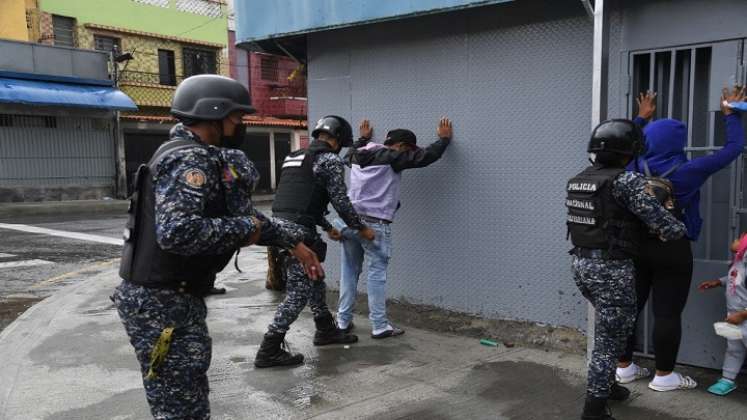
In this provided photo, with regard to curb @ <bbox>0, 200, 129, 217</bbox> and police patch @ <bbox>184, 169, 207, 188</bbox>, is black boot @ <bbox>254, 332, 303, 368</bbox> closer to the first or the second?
police patch @ <bbox>184, 169, 207, 188</bbox>

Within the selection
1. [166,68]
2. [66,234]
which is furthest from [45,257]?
[166,68]

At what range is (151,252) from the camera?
8.00ft

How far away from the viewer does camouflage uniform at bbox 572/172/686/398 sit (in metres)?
3.13

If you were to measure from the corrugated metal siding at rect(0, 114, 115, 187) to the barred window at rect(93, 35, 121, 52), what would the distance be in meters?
2.77

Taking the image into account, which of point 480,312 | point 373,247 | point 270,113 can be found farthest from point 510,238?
point 270,113

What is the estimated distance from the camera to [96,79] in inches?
795

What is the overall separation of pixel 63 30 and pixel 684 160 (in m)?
21.7

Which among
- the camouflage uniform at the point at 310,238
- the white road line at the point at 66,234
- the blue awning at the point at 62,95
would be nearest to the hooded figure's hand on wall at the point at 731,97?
the camouflage uniform at the point at 310,238

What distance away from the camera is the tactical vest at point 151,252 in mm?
2434

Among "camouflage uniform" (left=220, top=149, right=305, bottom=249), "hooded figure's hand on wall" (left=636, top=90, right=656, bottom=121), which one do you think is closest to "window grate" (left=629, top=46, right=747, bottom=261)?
"hooded figure's hand on wall" (left=636, top=90, right=656, bottom=121)

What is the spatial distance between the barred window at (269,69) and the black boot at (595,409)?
2500 cm

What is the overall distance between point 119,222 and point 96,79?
7.34 metres

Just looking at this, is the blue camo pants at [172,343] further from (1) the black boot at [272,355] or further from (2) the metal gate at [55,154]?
(2) the metal gate at [55,154]

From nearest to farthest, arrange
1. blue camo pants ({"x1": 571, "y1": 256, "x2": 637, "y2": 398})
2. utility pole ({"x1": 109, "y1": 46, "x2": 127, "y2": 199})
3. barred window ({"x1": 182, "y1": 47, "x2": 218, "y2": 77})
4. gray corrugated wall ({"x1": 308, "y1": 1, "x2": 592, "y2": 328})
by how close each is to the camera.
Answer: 1. blue camo pants ({"x1": 571, "y1": 256, "x2": 637, "y2": 398})
2. gray corrugated wall ({"x1": 308, "y1": 1, "x2": 592, "y2": 328})
3. utility pole ({"x1": 109, "y1": 46, "x2": 127, "y2": 199})
4. barred window ({"x1": 182, "y1": 47, "x2": 218, "y2": 77})
